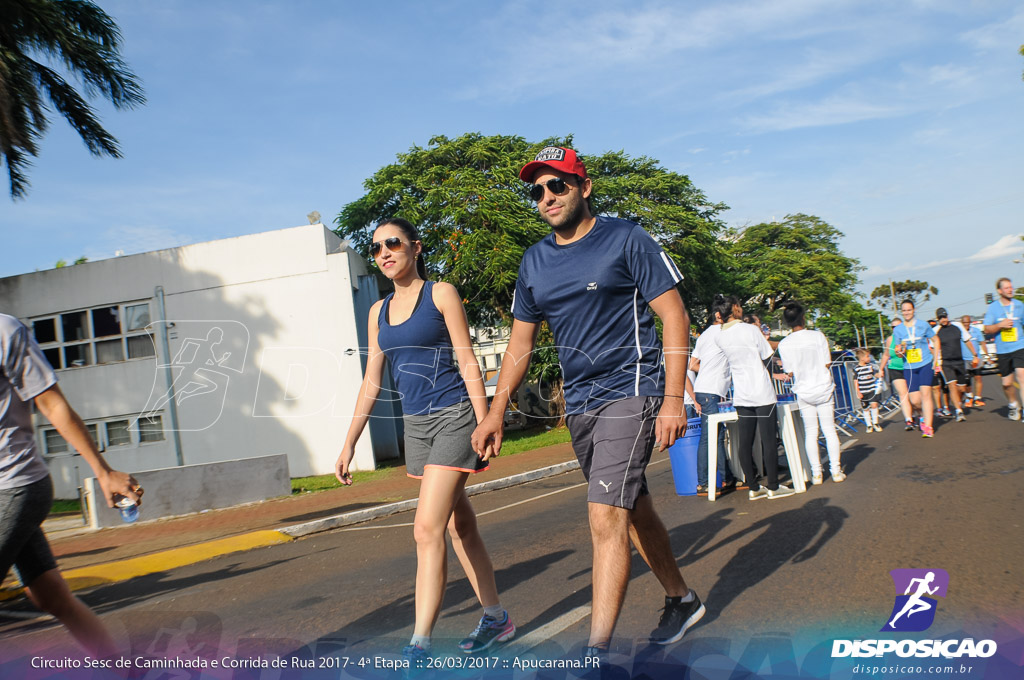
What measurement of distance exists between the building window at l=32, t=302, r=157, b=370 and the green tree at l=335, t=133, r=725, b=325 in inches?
279

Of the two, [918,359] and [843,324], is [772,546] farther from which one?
[843,324]

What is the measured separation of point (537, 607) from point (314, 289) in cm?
1671

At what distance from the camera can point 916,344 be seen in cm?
1133

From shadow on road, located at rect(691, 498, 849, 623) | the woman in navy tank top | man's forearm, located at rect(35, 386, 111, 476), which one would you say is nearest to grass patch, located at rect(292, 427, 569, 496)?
shadow on road, located at rect(691, 498, 849, 623)

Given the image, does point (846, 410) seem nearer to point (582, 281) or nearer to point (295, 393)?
point (582, 281)

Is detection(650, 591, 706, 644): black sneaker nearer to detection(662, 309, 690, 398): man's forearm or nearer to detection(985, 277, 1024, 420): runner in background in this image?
detection(662, 309, 690, 398): man's forearm

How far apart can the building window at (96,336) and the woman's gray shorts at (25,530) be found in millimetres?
19065

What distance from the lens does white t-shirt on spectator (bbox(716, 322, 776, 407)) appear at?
7191mm

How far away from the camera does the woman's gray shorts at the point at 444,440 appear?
11.3ft

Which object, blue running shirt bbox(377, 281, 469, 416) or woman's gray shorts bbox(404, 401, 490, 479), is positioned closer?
woman's gray shorts bbox(404, 401, 490, 479)

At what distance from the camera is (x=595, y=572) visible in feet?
9.70

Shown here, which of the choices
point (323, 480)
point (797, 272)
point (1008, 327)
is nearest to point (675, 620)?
point (1008, 327)

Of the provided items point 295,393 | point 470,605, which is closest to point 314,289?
point 295,393

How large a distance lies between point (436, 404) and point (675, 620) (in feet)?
4.80
